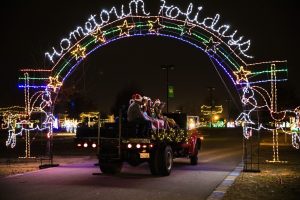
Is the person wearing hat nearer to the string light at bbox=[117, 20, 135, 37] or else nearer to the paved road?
the paved road

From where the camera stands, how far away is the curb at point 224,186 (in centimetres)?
1226

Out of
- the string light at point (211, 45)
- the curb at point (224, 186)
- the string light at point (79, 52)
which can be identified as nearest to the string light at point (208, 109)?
the string light at point (79, 52)

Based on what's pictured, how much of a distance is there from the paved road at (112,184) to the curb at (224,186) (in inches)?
6.6

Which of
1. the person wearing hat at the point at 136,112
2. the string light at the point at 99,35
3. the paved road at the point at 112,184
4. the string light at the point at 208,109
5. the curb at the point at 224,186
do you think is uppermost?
the string light at the point at 99,35

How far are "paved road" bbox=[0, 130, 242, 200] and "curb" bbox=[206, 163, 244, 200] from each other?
17cm

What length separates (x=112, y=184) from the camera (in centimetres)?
1449

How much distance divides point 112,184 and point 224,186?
3052 mm

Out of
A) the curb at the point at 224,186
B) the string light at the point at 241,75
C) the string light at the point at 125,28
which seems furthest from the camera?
the string light at the point at 125,28

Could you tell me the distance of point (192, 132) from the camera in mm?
21438

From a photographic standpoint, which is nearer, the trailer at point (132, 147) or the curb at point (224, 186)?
the curb at point (224, 186)

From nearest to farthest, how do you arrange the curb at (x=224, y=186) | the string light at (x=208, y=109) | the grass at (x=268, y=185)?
the grass at (x=268, y=185)
the curb at (x=224, y=186)
the string light at (x=208, y=109)

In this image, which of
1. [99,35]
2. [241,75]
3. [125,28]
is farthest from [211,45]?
[99,35]

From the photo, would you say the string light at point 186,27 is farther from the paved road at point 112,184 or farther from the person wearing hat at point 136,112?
the paved road at point 112,184


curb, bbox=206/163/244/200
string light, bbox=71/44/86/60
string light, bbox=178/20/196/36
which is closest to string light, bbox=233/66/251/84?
string light, bbox=178/20/196/36
